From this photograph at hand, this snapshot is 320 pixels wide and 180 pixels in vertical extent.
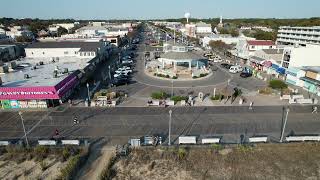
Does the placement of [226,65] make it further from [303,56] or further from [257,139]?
[257,139]

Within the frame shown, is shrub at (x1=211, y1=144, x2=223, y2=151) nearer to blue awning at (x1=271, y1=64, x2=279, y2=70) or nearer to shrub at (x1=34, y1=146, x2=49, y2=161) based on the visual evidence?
shrub at (x1=34, y1=146, x2=49, y2=161)

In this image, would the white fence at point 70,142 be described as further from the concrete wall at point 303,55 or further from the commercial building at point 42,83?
the concrete wall at point 303,55

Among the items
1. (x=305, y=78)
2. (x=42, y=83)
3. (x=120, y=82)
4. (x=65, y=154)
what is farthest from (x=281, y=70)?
(x=65, y=154)

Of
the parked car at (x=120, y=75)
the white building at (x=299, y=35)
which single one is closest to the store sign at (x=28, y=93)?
the parked car at (x=120, y=75)

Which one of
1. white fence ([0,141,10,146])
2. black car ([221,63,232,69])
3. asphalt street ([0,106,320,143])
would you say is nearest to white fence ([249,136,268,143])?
asphalt street ([0,106,320,143])

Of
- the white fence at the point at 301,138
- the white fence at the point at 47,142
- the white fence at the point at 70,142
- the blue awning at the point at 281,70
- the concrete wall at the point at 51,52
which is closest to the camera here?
the white fence at the point at 47,142
